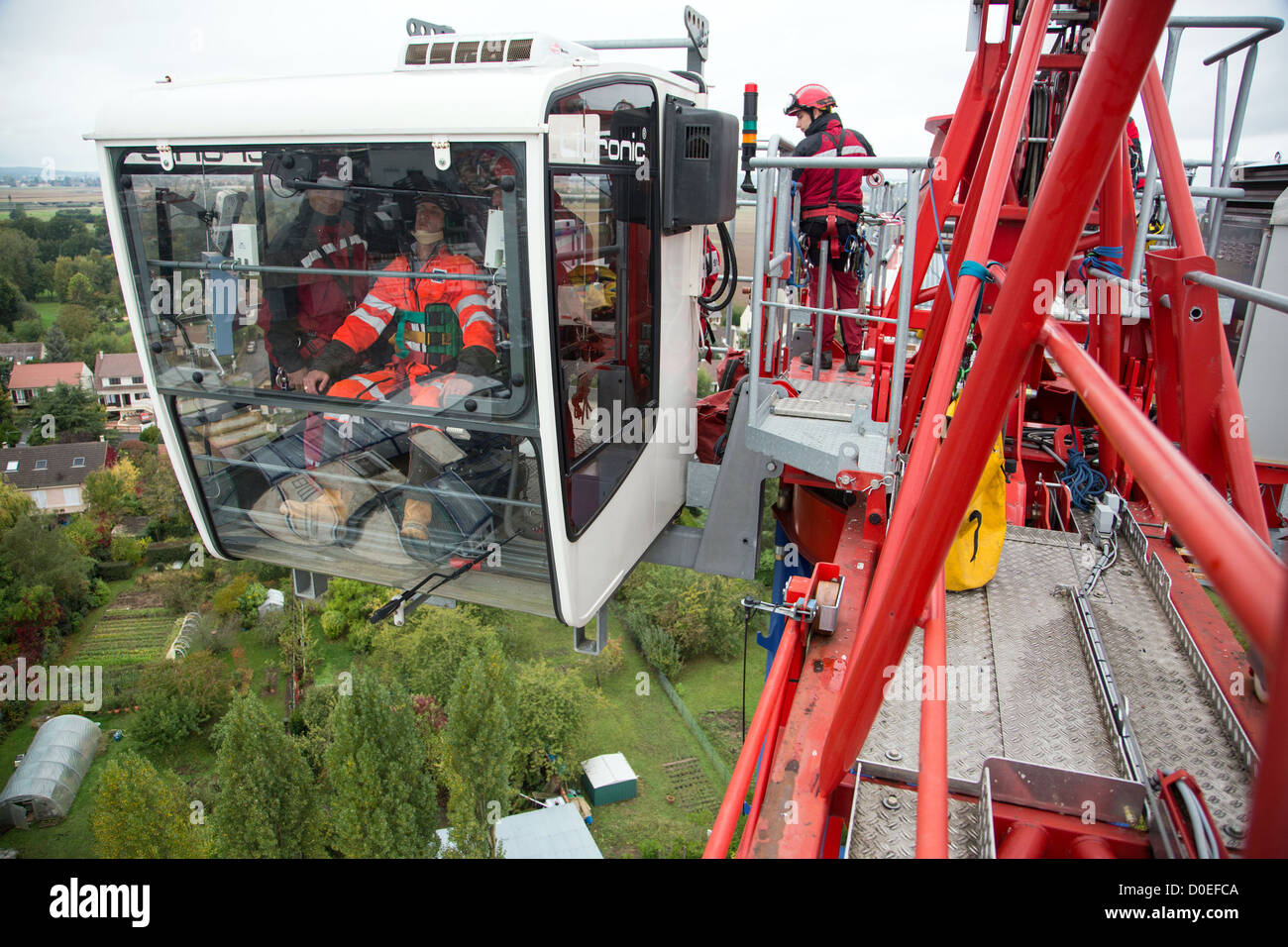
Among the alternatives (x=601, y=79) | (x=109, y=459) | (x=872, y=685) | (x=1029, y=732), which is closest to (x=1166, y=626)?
(x=1029, y=732)

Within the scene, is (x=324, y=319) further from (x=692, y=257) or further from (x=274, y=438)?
(x=692, y=257)

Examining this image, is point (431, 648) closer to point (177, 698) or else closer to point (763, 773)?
point (177, 698)

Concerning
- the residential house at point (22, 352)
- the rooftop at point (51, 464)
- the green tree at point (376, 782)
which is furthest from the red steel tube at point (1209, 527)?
the residential house at point (22, 352)

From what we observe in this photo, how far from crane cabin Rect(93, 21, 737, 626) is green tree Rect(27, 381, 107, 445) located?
165 feet

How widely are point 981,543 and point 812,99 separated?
347 centimetres

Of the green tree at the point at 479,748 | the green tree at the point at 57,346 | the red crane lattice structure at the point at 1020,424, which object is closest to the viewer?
the red crane lattice structure at the point at 1020,424

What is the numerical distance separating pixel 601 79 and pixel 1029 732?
2.98m

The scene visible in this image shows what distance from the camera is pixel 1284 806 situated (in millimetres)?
690

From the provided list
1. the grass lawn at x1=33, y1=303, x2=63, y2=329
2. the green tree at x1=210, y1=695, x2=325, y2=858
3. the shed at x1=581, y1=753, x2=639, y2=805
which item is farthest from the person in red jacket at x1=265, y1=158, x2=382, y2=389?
the grass lawn at x1=33, y1=303, x2=63, y2=329

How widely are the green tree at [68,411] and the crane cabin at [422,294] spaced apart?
50431 mm

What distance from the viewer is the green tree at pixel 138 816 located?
21.2 metres

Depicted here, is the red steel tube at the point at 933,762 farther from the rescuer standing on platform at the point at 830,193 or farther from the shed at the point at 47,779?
the shed at the point at 47,779

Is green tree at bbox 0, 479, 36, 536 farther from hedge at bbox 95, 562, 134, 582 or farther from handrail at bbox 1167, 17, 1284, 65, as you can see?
handrail at bbox 1167, 17, 1284, 65

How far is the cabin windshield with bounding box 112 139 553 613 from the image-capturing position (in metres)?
3.27
